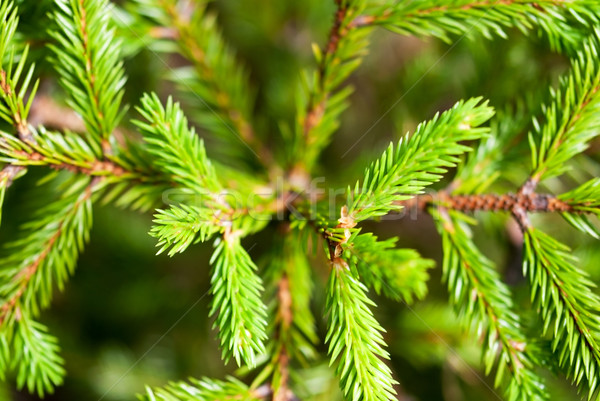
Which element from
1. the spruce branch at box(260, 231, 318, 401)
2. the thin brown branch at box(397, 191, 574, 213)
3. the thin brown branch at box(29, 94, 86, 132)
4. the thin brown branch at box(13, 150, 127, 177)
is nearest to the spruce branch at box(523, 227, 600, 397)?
the thin brown branch at box(397, 191, 574, 213)

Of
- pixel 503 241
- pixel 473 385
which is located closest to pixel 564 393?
pixel 473 385

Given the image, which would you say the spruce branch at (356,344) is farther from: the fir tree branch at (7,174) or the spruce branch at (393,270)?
the fir tree branch at (7,174)

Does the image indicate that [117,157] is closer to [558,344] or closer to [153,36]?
[153,36]

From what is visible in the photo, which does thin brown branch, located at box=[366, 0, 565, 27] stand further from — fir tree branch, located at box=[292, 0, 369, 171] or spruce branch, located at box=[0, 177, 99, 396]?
spruce branch, located at box=[0, 177, 99, 396]

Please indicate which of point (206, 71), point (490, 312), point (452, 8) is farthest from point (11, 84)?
point (490, 312)

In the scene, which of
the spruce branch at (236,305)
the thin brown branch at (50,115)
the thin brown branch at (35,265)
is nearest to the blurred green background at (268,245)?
the thin brown branch at (50,115)
